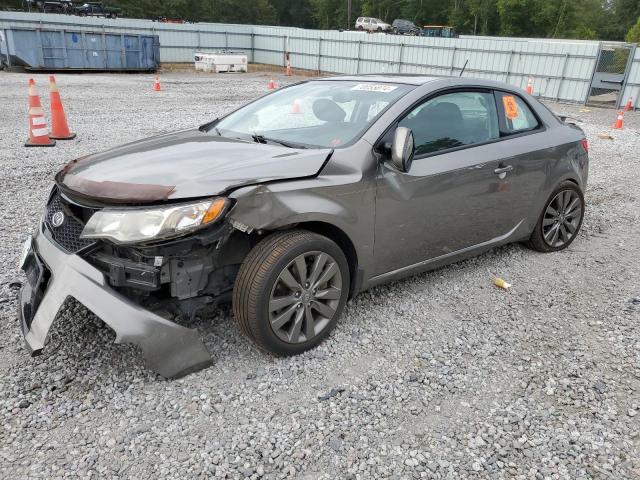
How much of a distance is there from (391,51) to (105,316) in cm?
2307

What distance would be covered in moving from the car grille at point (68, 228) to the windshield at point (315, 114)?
1176 millimetres

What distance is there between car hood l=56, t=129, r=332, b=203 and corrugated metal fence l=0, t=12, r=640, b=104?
12.7m

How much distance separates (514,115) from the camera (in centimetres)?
417

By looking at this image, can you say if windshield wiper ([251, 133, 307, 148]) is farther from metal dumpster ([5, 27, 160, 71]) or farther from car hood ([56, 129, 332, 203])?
metal dumpster ([5, 27, 160, 71])

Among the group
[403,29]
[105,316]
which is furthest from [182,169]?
[403,29]

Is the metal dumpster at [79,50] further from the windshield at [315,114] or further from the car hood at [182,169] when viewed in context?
the car hood at [182,169]

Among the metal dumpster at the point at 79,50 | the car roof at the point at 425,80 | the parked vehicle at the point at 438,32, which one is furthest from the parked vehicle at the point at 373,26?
the car roof at the point at 425,80

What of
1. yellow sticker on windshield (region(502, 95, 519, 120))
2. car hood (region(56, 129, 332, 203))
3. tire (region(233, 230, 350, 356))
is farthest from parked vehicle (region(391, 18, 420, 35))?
tire (region(233, 230, 350, 356))

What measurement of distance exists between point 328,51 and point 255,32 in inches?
255

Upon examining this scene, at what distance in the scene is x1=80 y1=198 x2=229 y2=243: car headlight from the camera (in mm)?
2496

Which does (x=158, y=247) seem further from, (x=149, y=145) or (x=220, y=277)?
(x=149, y=145)

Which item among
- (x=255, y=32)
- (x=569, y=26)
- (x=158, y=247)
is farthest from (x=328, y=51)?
(x=569, y=26)

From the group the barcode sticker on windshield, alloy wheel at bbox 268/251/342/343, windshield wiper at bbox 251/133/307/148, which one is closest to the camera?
alloy wheel at bbox 268/251/342/343

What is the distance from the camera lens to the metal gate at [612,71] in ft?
56.1
